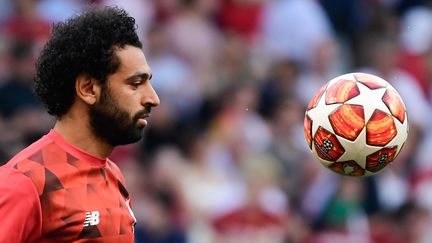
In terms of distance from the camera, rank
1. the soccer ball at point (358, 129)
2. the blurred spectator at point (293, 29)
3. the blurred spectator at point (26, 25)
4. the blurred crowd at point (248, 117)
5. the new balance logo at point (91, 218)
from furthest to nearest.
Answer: the blurred spectator at point (293, 29) → the blurred spectator at point (26, 25) → the blurred crowd at point (248, 117) → the soccer ball at point (358, 129) → the new balance logo at point (91, 218)

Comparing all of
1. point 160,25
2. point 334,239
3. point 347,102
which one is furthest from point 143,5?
point 347,102

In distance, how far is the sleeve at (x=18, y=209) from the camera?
4773mm

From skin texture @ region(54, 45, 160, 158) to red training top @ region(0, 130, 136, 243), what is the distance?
86 millimetres

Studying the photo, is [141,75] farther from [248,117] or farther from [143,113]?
[248,117]

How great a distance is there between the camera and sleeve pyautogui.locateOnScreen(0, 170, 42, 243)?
4773mm

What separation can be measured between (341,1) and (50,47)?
25.6 feet

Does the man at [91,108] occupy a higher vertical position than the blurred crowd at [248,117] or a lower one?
higher

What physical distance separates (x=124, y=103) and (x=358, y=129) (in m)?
1.39

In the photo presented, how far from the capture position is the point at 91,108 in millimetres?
5199

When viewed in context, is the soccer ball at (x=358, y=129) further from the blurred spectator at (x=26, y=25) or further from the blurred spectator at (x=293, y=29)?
the blurred spectator at (x=293, y=29)

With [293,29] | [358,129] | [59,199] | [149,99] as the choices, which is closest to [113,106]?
[149,99]

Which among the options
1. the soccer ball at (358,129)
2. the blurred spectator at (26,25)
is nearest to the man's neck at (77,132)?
the soccer ball at (358,129)

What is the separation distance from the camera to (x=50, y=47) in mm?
5219

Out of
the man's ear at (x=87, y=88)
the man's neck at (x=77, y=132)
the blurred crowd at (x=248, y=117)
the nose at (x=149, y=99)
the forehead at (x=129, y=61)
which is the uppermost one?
the forehead at (x=129, y=61)
